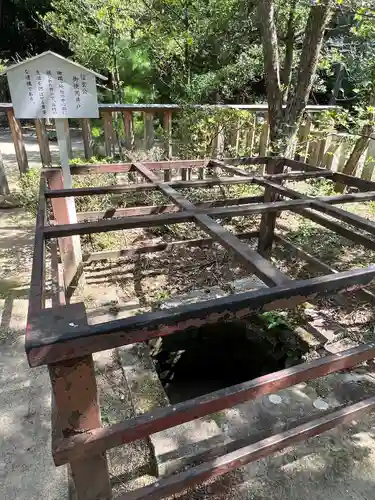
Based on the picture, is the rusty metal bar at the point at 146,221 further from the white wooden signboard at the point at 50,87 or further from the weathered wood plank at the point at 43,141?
the weathered wood plank at the point at 43,141

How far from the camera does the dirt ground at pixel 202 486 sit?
1.61 meters

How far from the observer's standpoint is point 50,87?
287 cm

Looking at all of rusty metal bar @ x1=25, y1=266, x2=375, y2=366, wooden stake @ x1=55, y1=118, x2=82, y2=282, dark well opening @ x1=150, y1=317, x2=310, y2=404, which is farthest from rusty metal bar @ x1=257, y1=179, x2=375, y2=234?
wooden stake @ x1=55, y1=118, x2=82, y2=282

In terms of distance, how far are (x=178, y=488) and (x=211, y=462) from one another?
153 mm

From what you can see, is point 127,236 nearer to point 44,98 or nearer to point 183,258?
point 183,258

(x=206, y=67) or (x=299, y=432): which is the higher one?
(x=206, y=67)

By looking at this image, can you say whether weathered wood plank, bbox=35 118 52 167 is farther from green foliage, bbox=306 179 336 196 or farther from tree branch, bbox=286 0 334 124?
green foliage, bbox=306 179 336 196

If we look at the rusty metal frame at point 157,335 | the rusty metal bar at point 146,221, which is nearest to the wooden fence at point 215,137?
the rusty metal bar at point 146,221

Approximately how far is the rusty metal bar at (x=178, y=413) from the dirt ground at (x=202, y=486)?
2.49ft

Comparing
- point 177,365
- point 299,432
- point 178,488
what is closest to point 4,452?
point 178,488

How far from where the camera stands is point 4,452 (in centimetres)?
175

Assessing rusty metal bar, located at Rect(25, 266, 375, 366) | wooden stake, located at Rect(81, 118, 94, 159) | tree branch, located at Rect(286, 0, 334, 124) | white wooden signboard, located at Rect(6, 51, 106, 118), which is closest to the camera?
rusty metal bar, located at Rect(25, 266, 375, 366)

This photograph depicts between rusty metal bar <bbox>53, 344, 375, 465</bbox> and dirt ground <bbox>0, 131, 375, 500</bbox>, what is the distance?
76 centimetres

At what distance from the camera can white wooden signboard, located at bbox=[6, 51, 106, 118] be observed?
2.78 metres
